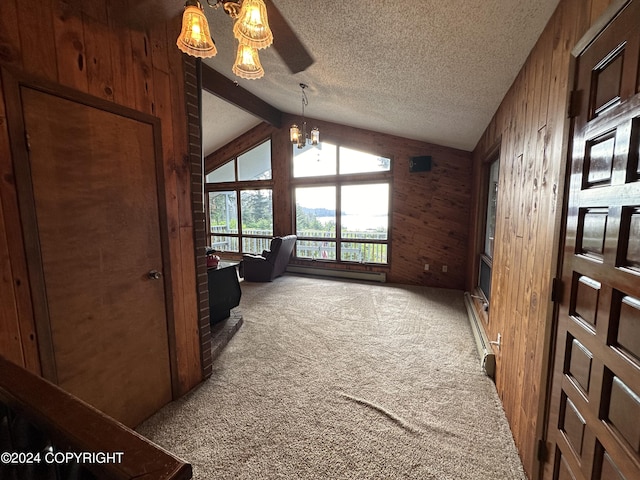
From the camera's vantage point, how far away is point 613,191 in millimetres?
841

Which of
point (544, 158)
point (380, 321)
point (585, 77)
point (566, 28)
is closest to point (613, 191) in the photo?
point (585, 77)

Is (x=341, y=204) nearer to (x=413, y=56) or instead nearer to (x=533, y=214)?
(x=413, y=56)

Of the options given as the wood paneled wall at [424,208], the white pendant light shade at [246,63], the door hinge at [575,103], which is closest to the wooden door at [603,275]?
the door hinge at [575,103]

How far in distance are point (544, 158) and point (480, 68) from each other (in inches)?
40.8

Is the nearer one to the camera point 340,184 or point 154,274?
point 154,274

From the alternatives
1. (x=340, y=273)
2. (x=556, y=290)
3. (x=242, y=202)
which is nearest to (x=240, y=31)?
(x=556, y=290)

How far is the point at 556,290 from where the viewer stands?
1.19m

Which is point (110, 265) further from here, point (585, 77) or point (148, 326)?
point (585, 77)

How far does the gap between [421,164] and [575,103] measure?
12.3 ft

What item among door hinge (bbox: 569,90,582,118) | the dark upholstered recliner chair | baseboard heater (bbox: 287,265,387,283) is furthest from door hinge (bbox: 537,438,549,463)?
the dark upholstered recliner chair

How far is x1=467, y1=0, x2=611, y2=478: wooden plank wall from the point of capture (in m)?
1.20

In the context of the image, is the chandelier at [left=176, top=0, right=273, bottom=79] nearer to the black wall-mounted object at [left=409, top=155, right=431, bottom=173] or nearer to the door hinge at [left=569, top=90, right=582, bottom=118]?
the door hinge at [left=569, top=90, right=582, bottom=118]

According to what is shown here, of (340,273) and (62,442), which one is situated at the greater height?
(62,442)

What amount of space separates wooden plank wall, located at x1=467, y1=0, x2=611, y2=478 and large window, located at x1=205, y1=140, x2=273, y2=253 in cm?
501
